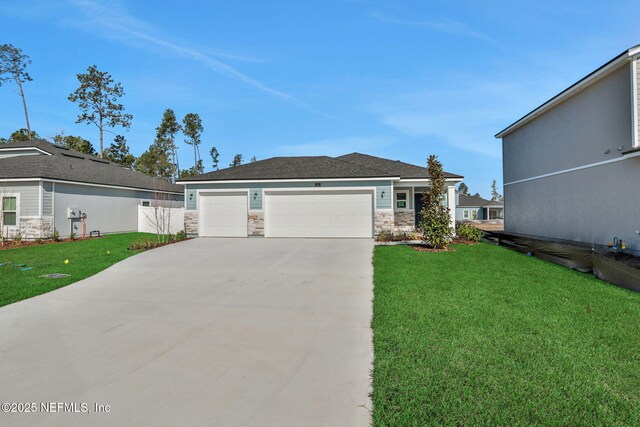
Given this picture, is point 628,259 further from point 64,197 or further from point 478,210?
point 478,210

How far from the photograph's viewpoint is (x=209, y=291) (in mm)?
7004

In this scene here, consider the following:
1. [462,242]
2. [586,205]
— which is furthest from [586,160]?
[462,242]

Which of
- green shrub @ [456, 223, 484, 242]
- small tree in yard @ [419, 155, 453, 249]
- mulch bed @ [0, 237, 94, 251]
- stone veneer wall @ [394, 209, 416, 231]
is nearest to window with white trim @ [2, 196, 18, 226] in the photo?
mulch bed @ [0, 237, 94, 251]

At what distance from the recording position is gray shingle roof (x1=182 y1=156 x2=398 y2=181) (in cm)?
1480

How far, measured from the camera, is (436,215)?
11.7 m

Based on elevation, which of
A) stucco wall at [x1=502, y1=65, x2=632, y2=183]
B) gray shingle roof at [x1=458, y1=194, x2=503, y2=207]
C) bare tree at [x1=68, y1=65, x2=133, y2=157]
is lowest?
gray shingle roof at [x1=458, y1=194, x2=503, y2=207]

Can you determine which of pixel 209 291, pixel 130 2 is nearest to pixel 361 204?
pixel 209 291

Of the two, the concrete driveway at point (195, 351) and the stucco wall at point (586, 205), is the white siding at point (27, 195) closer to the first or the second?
the concrete driveway at point (195, 351)

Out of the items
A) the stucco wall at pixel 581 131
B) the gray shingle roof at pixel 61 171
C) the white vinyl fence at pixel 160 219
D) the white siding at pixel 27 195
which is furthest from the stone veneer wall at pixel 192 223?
the stucco wall at pixel 581 131

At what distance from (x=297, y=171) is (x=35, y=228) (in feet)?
41.1

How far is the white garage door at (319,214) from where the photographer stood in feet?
48.0

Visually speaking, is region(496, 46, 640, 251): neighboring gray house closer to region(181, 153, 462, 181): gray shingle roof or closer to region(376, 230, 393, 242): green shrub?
region(181, 153, 462, 181): gray shingle roof

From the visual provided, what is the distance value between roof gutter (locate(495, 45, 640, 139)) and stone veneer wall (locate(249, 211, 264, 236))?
42.4ft

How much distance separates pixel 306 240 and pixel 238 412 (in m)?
11.3
